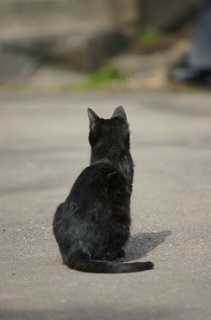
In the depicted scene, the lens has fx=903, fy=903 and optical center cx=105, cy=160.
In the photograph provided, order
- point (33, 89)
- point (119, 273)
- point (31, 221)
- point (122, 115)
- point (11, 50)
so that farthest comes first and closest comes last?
1. point (11, 50)
2. point (33, 89)
3. point (31, 221)
4. point (122, 115)
5. point (119, 273)

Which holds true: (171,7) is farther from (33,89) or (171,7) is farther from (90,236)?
(90,236)

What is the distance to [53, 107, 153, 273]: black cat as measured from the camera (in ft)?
19.3

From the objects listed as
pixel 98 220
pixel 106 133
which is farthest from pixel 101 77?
pixel 98 220

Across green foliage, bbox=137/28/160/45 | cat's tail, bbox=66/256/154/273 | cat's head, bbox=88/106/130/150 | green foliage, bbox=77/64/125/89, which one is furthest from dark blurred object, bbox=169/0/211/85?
cat's tail, bbox=66/256/154/273

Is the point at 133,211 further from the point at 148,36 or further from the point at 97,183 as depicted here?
the point at 148,36

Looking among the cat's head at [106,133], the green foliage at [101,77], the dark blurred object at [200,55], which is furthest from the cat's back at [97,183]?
the green foliage at [101,77]

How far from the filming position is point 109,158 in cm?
647

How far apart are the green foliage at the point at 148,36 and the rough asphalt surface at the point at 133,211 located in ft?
14.9

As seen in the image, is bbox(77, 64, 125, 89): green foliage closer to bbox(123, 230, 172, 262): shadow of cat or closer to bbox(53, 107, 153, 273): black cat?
bbox(123, 230, 172, 262): shadow of cat

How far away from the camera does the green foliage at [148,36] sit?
66.3ft

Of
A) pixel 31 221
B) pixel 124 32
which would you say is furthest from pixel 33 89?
pixel 31 221

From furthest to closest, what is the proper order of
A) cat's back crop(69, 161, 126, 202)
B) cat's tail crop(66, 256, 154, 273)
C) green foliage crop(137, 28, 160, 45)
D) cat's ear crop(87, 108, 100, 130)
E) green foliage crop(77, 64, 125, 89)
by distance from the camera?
1. green foliage crop(137, 28, 160, 45)
2. green foliage crop(77, 64, 125, 89)
3. cat's ear crop(87, 108, 100, 130)
4. cat's back crop(69, 161, 126, 202)
5. cat's tail crop(66, 256, 154, 273)

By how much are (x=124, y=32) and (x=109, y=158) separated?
14157mm

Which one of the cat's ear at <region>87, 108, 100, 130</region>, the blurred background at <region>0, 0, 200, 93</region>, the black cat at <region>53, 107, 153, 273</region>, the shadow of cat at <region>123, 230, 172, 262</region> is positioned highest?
the blurred background at <region>0, 0, 200, 93</region>
